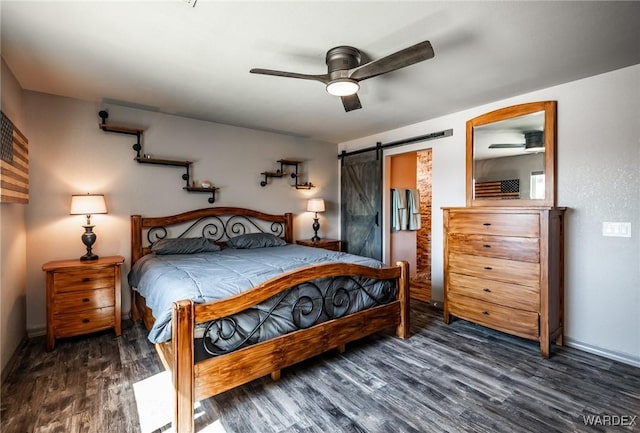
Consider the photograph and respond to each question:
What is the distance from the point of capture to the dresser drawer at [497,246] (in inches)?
106

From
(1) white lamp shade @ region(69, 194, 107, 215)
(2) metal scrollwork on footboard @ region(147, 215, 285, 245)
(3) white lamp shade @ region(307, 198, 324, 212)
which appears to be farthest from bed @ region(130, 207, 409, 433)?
(3) white lamp shade @ region(307, 198, 324, 212)

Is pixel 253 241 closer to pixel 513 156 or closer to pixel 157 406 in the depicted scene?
pixel 157 406

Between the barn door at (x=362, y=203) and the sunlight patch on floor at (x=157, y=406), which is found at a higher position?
the barn door at (x=362, y=203)

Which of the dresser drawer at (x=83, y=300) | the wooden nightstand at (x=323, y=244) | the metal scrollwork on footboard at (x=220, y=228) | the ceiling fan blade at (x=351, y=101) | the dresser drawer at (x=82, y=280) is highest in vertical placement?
the ceiling fan blade at (x=351, y=101)

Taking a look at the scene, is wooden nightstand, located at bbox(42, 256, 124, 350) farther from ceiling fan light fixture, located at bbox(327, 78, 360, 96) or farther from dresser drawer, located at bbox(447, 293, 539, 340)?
dresser drawer, located at bbox(447, 293, 539, 340)

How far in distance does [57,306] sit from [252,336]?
2115 mm

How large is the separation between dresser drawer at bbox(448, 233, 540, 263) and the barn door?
5.29 feet

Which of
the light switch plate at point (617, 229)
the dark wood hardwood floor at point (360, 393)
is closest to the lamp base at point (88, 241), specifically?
the dark wood hardwood floor at point (360, 393)

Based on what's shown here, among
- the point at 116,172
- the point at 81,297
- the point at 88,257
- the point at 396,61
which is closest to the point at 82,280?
the point at 81,297

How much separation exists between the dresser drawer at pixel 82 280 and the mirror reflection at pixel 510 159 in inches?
161

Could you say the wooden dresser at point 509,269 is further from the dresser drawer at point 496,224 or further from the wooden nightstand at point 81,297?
the wooden nightstand at point 81,297

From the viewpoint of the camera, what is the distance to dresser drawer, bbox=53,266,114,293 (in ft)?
9.06

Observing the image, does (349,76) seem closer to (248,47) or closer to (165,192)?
(248,47)

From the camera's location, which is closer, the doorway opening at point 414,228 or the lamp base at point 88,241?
the lamp base at point 88,241
